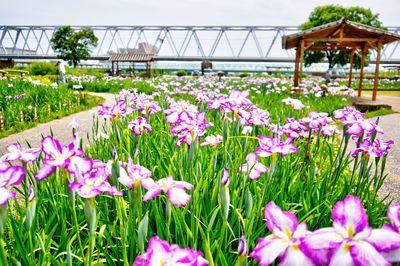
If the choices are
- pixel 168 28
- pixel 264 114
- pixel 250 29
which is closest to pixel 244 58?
pixel 250 29

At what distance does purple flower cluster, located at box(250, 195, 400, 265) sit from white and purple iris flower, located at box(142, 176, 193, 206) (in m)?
0.36

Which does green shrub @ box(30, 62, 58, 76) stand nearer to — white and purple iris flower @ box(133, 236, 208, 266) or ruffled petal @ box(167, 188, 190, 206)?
ruffled petal @ box(167, 188, 190, 206)

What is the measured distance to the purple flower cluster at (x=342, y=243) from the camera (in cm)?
58

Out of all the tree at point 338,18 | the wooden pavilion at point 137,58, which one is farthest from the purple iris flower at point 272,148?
the tree at point 338,18

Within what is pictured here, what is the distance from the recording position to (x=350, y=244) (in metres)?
0.60

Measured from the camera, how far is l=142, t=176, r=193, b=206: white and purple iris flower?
3.18ft

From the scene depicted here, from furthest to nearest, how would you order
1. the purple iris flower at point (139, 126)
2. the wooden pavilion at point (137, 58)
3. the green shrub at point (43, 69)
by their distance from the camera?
1. the wooden pavilion at point (137, 58)
2. the green shrub at point (43, 69)
3. the purple iris flower at point (139, 126)

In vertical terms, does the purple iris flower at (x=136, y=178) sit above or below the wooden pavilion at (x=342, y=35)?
below

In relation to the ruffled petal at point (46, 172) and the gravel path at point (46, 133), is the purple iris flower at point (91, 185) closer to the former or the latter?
the ruffled petal at point (46, 172)

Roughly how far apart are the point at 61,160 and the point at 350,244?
78 cm

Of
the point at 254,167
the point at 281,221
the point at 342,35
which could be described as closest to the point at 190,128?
the point at 254,167

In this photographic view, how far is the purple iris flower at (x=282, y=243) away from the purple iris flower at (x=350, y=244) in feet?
0.06

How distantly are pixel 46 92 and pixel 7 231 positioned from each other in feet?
22.5

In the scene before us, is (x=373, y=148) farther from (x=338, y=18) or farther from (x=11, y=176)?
(x=338, y=18)
